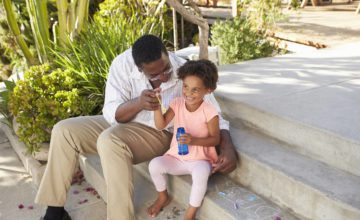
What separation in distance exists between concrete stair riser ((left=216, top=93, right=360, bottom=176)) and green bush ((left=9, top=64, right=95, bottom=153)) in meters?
1.46

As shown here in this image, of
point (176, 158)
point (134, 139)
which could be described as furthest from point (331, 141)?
point (134, 139)

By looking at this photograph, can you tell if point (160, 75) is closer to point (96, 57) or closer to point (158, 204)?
point (158, 204)

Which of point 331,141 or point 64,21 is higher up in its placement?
point 64,21

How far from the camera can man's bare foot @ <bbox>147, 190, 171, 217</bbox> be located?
265 cm

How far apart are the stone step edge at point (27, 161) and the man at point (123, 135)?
793 millimetres

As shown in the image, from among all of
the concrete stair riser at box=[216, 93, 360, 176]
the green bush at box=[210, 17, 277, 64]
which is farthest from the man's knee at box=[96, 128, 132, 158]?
the green bush at box=[210, 17, 277, 64]

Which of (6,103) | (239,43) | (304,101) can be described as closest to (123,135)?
(304,101)

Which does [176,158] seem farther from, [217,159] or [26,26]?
[26,26]

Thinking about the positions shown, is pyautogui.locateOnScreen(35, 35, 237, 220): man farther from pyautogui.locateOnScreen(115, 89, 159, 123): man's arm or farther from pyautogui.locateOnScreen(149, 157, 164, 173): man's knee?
pyautogui.locateOnScreen(149, 157, 164, 173): man's knee

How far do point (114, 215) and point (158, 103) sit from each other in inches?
30.2

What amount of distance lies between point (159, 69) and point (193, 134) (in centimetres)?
48

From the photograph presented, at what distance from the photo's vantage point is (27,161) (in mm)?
3746

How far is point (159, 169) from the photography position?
2582mm

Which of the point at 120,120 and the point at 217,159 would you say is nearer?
the point at 217,159
